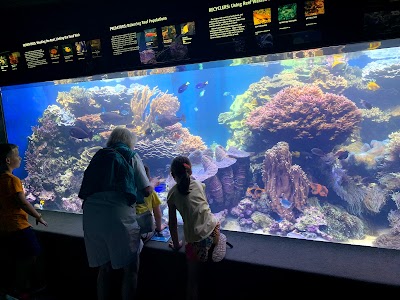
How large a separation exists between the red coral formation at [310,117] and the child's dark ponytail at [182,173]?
2.79 m

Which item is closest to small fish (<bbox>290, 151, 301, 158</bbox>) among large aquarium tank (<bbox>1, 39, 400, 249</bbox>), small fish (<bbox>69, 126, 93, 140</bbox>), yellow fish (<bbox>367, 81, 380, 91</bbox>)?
large aquarium tank (<bbox>1, 39, 400, 249</bbox>)

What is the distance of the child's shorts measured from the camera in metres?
3.18

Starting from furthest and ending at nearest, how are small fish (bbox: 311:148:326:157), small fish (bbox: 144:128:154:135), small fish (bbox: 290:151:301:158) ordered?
small fish (bbox: 144:128:154:135)
small fish (bbox: 290:151:301:158)
small fish (bbox: 311:148:326:157)

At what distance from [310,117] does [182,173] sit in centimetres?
305

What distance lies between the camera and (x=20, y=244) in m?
3.21

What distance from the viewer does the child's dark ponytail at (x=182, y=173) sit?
257 cm

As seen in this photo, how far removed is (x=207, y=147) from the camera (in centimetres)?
566

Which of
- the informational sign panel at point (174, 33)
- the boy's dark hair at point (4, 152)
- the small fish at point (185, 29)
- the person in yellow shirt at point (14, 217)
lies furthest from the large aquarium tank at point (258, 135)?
the person in yellow shirt at point (14, 217)

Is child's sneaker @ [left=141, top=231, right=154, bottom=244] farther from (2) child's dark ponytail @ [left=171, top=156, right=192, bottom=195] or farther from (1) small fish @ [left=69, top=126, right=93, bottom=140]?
(1) small fish @ [left=69, top=126, right=93, bottom=140]

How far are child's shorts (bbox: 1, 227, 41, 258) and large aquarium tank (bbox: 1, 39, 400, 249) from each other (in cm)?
216

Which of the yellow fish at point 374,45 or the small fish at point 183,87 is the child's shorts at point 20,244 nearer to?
the small fish at point 183,87

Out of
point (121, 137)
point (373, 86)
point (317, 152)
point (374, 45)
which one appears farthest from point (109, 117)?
point (373, 86)

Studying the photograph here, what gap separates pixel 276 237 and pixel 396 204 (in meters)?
2.12

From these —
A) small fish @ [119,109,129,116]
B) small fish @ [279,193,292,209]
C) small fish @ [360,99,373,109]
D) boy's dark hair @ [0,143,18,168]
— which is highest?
small fish @ [119,109,129,116]
